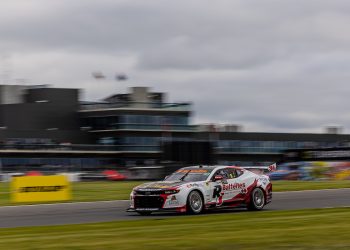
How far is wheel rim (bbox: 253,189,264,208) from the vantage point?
20.9 m

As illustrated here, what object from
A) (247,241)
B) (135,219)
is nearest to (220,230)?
(247,241)

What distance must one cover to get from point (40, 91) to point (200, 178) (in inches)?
3036

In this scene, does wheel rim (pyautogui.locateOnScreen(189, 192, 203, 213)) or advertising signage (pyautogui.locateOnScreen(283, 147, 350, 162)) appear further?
advertising signage (pyautogui.locateOnScreen(283, 147, 350, 162))

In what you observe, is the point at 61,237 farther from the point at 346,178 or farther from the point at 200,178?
the point at 346,178

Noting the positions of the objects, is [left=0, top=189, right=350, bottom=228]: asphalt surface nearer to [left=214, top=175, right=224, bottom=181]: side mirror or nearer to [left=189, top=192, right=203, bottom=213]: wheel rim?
[left=189, top=192, right=203, bottom=213]: wheel rim

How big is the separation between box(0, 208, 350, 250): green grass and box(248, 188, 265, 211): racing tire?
13.0ft

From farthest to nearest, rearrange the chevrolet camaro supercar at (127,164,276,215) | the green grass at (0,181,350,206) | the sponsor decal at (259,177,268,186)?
the green grass at (0,181,350,206) < the sponsor decal at (259,177,268,186) < the chevrolet camaro supercar at (127,164,276,215)

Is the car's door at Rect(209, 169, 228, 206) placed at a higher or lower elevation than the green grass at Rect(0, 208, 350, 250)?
higher

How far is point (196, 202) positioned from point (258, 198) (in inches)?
87.9

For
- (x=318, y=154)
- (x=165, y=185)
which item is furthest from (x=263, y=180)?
(x=318, y=154)

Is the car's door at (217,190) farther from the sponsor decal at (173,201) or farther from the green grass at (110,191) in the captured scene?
the green grass at (110,191)

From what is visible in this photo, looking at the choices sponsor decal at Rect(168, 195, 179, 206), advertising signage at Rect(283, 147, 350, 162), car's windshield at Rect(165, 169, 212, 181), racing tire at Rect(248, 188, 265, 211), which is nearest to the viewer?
sponsor decal at Rect(168, 195, 179, 206)

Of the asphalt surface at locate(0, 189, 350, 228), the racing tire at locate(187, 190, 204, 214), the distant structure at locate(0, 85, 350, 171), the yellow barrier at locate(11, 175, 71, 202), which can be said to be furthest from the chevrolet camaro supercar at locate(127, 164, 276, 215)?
the distant structure at locate(0, 85, 350, 171)

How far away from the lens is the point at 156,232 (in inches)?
524
